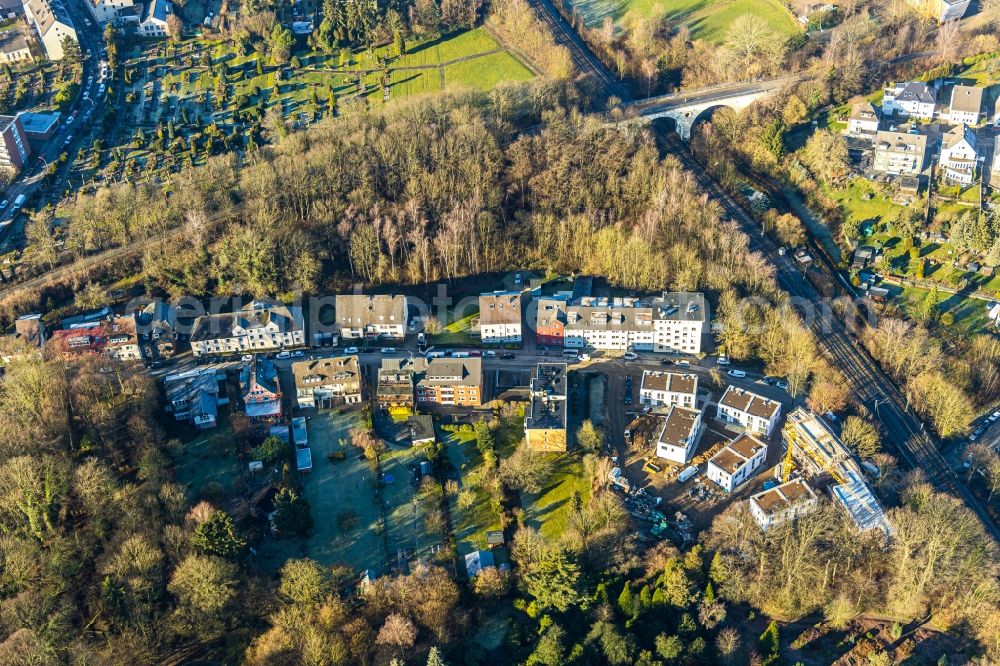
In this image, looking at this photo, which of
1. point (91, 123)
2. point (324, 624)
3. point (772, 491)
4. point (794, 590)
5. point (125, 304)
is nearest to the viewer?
point (324, 624)

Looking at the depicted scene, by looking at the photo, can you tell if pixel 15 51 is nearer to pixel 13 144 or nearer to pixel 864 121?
pixel 13 144

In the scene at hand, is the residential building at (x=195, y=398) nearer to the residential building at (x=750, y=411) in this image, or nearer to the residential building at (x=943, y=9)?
the residential building at (x=750, y=411)

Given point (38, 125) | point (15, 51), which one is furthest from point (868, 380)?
point (15, 51)

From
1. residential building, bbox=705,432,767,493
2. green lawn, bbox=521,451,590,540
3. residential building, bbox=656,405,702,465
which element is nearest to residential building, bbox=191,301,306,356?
green lawn, bbox=521,451,590,540

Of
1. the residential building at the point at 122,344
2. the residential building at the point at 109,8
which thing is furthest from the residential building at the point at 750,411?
the residential building at the point at 109,8

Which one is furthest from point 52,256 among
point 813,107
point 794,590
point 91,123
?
point 813,107

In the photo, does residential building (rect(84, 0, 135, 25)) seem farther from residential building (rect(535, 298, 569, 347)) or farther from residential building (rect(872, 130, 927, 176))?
residential building (rect(872, 130, 927, 176))

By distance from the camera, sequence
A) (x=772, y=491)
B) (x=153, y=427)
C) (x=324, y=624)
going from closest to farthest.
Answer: (x=324, y=624) → (x=772, y=491) → (x=153, y=427)

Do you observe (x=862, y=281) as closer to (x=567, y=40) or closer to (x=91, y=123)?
(x=567, y=40)
